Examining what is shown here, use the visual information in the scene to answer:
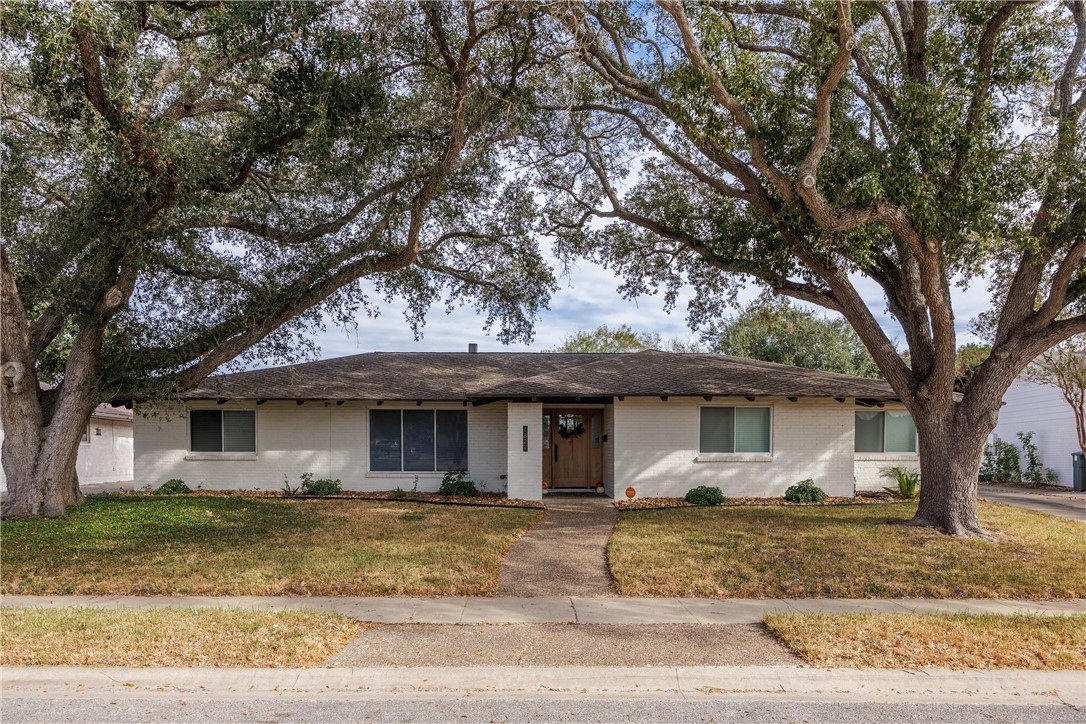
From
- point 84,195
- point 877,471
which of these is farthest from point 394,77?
point 877,471

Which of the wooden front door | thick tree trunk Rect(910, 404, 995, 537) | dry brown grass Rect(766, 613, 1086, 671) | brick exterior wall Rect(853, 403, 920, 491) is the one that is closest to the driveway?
brick exterior wall Rect(853, 403, 920, 491)

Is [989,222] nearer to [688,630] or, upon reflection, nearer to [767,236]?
[767,236]

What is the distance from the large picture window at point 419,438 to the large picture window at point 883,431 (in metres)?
10.8

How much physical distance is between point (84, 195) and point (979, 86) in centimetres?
1546

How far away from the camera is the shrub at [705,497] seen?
16781 mm

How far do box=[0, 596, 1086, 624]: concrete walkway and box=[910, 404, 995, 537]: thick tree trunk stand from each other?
→ 4032 mm

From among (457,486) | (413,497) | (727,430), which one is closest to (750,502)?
(727,430)

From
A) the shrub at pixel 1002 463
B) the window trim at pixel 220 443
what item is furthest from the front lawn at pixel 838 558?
the shrub at pixel 1002 463

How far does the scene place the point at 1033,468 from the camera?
2394cm

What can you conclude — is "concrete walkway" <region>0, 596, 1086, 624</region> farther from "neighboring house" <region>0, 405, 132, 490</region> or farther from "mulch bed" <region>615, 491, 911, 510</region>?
"neighboring house" <region>0, 405, 132, 490</region>

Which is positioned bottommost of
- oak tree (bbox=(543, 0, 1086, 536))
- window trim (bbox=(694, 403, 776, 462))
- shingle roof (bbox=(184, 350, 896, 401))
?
window trim (bbox=(694, 403, 776, 462))

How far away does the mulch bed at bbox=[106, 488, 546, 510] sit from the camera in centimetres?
1626

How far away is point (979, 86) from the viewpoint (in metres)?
11.5

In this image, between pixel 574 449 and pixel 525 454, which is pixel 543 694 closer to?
pixel 525 454
